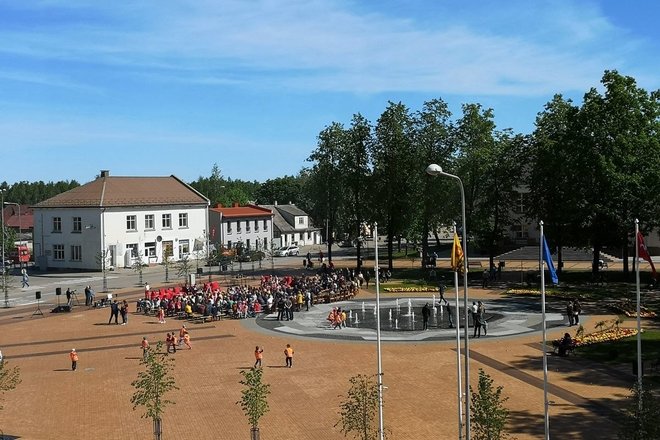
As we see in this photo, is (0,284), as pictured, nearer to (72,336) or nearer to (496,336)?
(72,336)

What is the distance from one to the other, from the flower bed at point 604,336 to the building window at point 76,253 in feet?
181

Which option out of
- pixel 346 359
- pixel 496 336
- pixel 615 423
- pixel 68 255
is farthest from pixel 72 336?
pixel 68 255

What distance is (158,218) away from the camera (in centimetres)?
7700

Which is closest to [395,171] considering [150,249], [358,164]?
[358,164]

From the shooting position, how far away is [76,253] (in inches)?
2852

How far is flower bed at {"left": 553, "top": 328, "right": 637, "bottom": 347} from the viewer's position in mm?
32281

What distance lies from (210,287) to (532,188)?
95.1 feet

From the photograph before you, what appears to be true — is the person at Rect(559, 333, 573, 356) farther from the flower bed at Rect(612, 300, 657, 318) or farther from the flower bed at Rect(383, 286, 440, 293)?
the flower bed at Rect(383, 286, 440, 293)

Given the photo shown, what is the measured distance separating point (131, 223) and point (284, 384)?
170 ft

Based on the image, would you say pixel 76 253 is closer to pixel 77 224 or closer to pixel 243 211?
pixel 77 224

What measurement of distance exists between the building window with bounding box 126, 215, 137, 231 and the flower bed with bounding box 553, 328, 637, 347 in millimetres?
53094

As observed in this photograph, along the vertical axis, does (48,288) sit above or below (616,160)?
below

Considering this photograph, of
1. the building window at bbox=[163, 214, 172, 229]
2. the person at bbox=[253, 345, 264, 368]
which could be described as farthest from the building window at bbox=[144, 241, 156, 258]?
the person at bbox=[253, 345, 264, 368]

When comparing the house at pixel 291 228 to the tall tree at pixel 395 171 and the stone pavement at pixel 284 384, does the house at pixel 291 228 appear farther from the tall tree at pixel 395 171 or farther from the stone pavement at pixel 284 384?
the stone pavement at pixel 284 384
